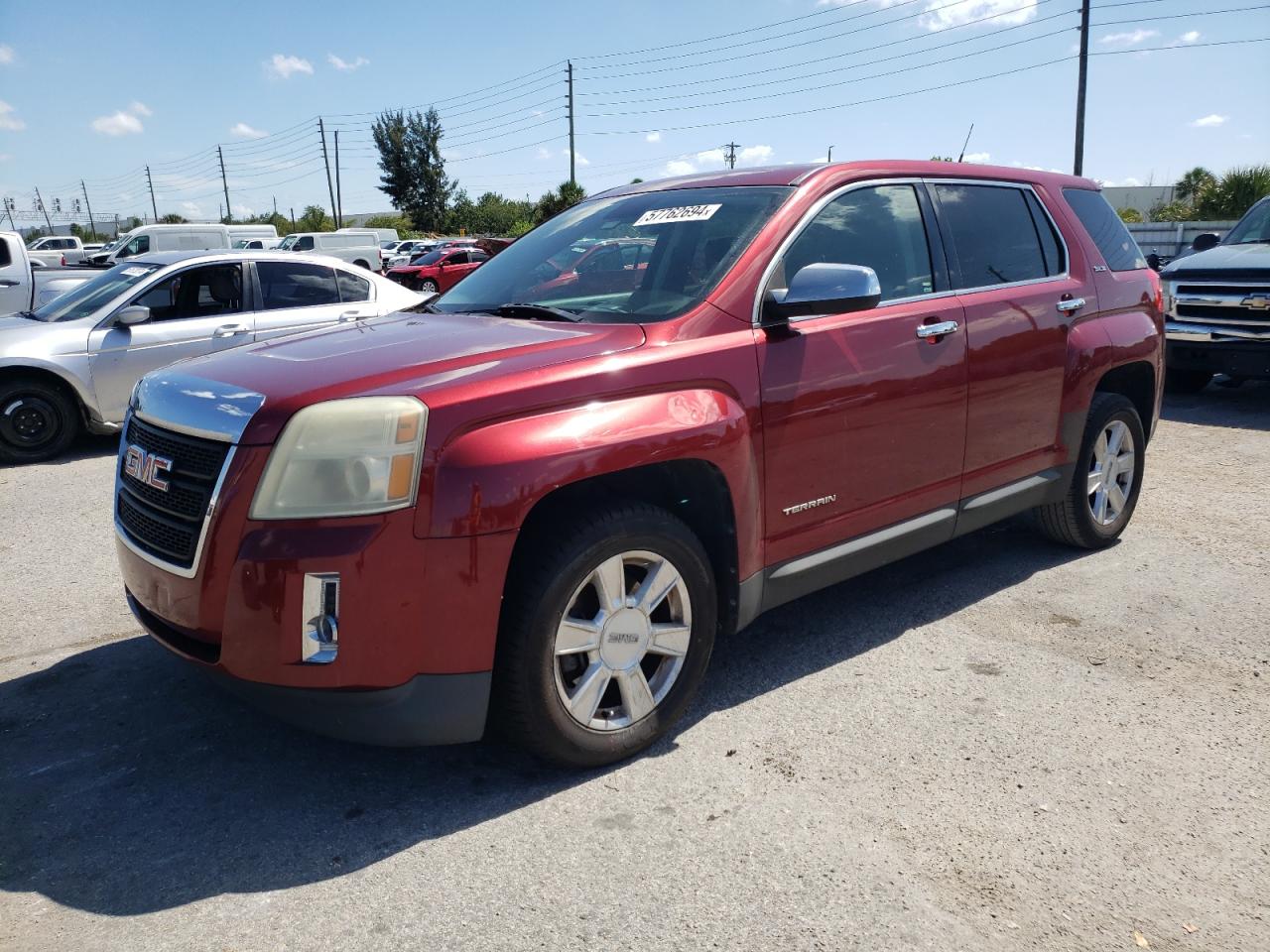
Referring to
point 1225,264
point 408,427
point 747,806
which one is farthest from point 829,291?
point 1225,264

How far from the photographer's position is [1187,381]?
10.1m

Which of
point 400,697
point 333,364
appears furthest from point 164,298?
point 400,697

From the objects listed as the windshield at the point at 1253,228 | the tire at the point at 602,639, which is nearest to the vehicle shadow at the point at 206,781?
the tire at the point at 602,639

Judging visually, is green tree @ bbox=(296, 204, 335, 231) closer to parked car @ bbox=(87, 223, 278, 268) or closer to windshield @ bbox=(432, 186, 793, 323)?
parked car @ bbox=(87, 223, 278, 268)

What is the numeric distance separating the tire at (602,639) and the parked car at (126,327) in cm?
560

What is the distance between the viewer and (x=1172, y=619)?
4.24 metres

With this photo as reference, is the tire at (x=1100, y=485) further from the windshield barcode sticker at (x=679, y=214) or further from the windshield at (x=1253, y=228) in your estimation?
the windshield at (x=1253, y=228)

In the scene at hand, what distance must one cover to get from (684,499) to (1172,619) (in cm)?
239

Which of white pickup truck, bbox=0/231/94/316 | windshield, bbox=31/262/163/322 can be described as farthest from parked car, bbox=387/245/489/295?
windshield, bbox=31/262/163/322

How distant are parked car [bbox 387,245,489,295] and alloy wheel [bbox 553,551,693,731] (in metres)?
26.5

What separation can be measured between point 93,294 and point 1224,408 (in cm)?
1020

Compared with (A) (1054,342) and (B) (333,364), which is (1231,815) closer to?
(A) (1054,342)

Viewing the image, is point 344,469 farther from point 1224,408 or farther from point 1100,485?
point 1224,408

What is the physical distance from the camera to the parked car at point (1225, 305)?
28.3 ft
